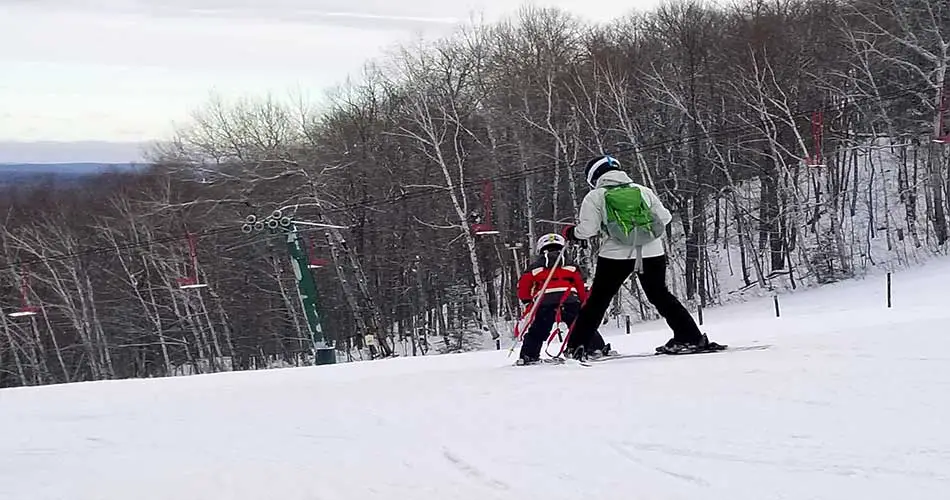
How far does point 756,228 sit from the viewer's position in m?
40.6

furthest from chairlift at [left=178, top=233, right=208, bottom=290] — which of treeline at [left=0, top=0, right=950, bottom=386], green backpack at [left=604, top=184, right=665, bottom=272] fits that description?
green backpack at [left=604, top=184, right=665, bottom=272]

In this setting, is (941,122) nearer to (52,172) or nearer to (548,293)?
(548,293)

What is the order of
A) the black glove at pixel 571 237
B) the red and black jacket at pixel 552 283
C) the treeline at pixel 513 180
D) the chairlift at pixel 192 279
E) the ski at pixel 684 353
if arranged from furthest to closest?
the treeline at pixel 513 180 → the chairlift at pixel 192 279 → the red and black jacket at pixel 552 283 → the black glove at pixel 571 237 → the ski at pixel 684 353

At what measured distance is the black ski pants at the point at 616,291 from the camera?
25.4 ft

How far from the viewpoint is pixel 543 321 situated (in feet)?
27.9

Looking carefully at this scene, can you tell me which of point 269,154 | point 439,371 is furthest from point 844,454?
point 269,154

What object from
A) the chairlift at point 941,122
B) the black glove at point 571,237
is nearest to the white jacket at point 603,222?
the black glove at point 571,237

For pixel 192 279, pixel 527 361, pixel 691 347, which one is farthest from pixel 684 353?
pixel 192 279

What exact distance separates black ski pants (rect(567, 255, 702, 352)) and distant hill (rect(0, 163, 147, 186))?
2294 inches

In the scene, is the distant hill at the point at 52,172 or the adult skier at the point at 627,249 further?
the distant hill at the point at 52,172

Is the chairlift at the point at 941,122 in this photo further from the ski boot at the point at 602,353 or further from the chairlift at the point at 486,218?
the ski boot at the point at 602,353

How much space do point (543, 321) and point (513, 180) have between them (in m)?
32.1

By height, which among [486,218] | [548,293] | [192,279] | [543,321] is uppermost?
[486,218]

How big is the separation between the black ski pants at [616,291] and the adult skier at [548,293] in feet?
1.57
